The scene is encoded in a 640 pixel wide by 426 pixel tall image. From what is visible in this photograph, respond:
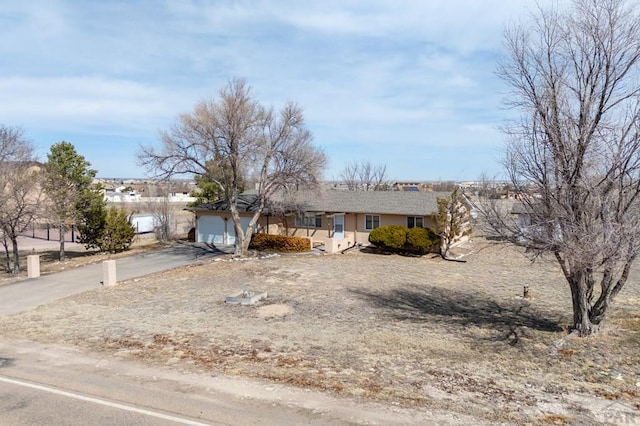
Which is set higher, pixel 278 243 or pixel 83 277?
pixel 278 243

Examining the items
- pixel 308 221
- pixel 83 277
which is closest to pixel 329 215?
pixel 308 221

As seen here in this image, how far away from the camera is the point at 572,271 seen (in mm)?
10031

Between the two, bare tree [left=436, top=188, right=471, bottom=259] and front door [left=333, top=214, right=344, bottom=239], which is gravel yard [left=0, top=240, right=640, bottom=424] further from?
front door [left=333, top=214, right=344, bottom=239]

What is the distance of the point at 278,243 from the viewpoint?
91.6 ft

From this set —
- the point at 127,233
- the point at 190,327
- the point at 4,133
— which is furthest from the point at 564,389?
the point at 4,133

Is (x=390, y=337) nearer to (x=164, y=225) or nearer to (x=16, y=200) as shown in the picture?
(x=16, y=200)

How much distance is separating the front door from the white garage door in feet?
19.2

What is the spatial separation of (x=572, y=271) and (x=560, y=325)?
255 cm

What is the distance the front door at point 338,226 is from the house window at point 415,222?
4.33m

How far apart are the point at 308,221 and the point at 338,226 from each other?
2.05 m

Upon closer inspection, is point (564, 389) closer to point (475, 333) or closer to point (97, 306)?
point (475, 333)

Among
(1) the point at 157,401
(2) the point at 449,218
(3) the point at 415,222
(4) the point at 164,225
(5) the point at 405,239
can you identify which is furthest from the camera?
(4) the point at 164,225

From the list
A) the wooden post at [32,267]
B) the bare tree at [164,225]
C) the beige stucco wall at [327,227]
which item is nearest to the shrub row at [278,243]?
the beige stucco wall at [327,227]

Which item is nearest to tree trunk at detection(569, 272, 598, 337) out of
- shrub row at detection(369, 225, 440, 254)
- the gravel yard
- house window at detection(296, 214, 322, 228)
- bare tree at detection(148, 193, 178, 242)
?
the gravel yard
